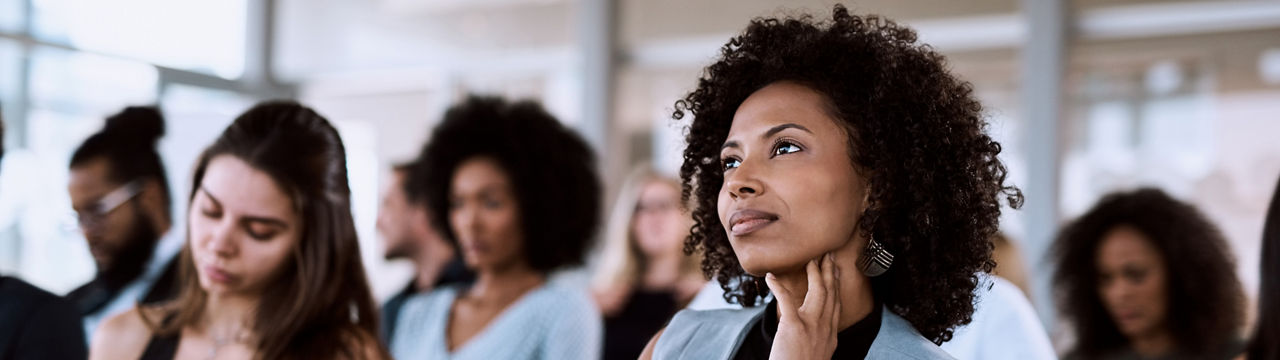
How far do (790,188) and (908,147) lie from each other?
205mm

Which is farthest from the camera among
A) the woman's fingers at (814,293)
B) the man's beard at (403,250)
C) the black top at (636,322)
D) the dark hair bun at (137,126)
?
the man's beard at (403,250)

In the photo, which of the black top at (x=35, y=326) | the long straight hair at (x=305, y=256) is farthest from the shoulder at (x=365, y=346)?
the black top at (x=35, y=326)

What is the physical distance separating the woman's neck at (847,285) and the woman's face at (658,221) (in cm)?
344

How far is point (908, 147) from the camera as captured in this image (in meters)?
1.65

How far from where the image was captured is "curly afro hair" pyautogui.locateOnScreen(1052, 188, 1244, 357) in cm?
362

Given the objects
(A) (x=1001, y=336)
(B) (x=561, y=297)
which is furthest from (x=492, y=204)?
(A) (x=1001, y=336)

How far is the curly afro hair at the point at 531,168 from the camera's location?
3.93m

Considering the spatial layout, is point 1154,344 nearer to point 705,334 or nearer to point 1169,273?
point 1169,273

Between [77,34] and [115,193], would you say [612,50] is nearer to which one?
[77,34]

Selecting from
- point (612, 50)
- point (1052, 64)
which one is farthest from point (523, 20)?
point (1052, 64)

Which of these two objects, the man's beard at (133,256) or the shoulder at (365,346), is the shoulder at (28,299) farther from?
the man's beard at (133,256)

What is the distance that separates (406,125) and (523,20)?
3.27 feet

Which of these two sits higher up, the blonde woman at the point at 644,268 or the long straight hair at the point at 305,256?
the long straight hair at the point at 305,256

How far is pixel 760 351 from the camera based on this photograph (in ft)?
5.49
